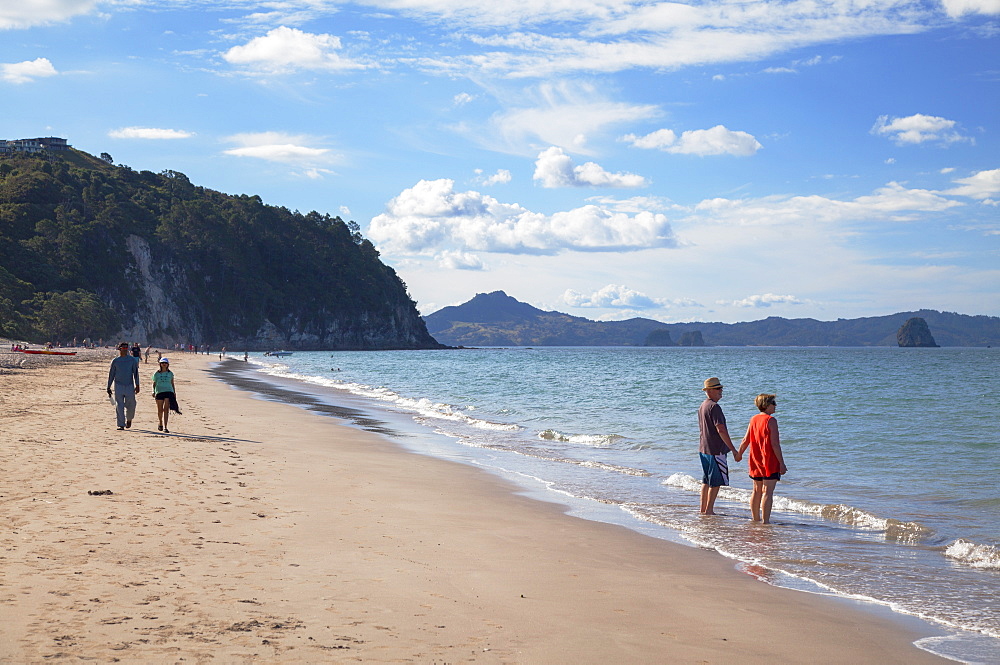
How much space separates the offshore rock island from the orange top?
76170 mm

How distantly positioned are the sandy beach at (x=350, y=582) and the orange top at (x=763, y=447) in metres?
1.87

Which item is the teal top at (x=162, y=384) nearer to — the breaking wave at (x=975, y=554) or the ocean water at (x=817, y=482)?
the ocean water at (x=817, y=482)

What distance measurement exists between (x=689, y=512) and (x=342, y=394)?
94.3 feet

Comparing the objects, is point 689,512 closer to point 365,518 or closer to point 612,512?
point 612,512

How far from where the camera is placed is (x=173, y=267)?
434 feet

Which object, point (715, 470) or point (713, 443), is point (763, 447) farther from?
point (715, 470)

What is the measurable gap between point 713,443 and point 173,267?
136771mm

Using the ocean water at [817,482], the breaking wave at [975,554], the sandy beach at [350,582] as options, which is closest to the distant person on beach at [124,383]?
the sandy beach at [350,582]

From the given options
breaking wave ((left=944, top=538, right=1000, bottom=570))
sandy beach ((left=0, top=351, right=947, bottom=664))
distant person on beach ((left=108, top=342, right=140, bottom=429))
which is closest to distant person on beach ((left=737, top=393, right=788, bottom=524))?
sandy beach ((left=0, top=351, right=947, bottom=664))

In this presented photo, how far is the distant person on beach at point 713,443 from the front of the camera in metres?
10.0

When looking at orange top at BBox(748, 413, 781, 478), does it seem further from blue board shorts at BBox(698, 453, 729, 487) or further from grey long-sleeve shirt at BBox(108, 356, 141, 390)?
grey long-sleeve shirt at BBox(108, 356, 141, 390)

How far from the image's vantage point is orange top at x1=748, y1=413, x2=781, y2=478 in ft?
31.3

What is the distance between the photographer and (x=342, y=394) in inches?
1475

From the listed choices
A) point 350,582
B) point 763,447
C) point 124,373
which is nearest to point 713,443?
point 763,447
